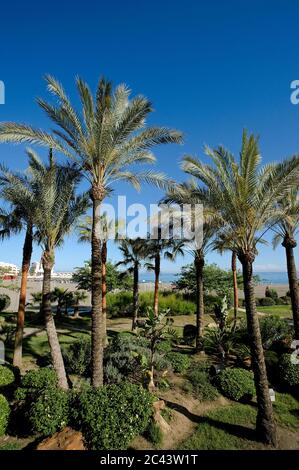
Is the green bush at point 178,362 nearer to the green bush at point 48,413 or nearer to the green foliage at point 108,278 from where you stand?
the green bush at point 48,413

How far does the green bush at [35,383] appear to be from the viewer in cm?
850

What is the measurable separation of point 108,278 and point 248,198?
81.3 ft

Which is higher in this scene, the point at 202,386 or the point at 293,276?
the point at 293,276

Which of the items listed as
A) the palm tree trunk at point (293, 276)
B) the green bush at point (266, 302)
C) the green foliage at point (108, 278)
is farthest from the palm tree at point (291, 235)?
the green bush at point (266, 302)

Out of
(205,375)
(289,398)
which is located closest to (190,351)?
(205,375)

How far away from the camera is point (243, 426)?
8.79 metres

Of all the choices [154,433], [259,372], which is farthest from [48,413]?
[259,372]

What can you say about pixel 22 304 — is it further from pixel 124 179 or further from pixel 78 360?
pixel 124 179

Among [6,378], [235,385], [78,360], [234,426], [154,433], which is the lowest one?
[234,426]

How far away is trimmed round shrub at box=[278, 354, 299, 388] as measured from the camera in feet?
37.0

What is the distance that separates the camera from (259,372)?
331 inches

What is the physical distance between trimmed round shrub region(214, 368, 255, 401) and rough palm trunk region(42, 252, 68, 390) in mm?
5250
